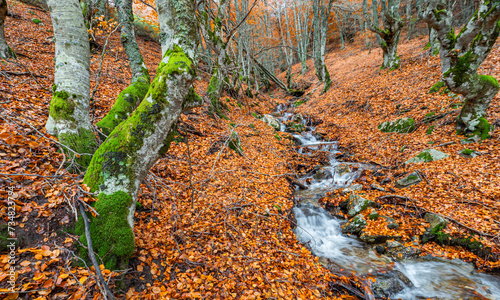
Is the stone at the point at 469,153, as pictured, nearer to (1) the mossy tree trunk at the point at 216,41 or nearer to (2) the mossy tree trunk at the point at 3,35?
(1) the mossy tree trunk at the point at 216,41

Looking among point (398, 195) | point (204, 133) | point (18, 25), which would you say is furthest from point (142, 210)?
point (18, 25)

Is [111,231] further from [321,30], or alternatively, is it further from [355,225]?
[321,30]

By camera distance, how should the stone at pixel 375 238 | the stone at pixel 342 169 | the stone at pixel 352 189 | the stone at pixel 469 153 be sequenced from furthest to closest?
the stone at pixel 342 169
the stone at pixel 352 189
the stone at pixel 469 153
the stone at pixel 375 238

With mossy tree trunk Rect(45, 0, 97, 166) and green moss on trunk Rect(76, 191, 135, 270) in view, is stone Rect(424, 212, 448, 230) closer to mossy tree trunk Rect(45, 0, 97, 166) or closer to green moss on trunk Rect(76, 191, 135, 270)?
green moss on trunk Rect(76, 191, 135, 270)

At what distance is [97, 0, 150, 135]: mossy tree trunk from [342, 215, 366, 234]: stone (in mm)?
6352

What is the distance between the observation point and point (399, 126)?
830 cm

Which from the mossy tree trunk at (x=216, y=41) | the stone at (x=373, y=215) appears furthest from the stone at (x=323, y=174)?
the mossy tree trunk at (x=216, y=41)

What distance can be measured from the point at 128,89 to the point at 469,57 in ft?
32.1

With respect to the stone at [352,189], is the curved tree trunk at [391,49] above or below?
above

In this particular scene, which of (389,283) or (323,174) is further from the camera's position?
(323,174)

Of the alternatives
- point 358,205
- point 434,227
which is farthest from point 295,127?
point 434,227

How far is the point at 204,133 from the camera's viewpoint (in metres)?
8.10

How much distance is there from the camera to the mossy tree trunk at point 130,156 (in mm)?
2518

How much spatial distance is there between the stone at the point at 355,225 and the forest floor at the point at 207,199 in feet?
2.43
